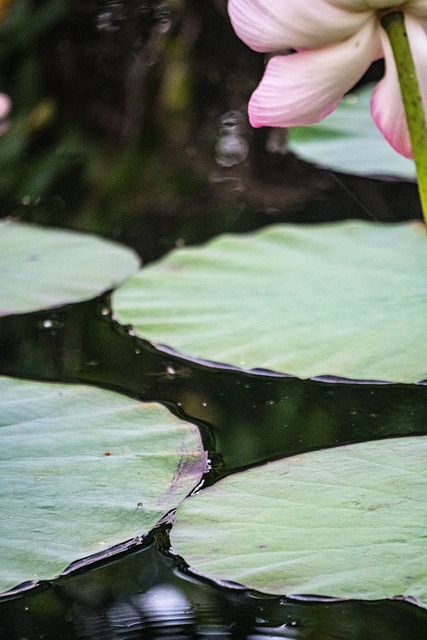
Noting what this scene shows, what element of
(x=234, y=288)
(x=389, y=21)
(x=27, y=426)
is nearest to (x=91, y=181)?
(x=234, y=288)

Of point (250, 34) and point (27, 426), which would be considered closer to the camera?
point (250, 34)

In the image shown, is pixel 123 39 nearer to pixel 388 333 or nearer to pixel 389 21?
pixel 388 333

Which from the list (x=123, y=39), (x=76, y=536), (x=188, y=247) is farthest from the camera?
(x=123, y=39)

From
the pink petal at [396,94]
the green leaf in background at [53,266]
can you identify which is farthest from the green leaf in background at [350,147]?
the pink petal at [396,94]

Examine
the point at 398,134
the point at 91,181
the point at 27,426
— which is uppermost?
the point at 398,134

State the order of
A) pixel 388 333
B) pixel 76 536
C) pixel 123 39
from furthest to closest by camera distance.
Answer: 1. pixel 123 39
2. pixel 388 333
3. pixel 76 536

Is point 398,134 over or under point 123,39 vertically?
over
